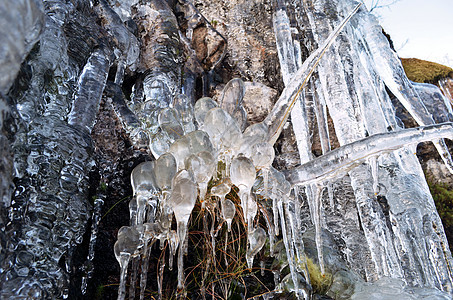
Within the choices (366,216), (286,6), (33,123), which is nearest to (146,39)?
(286,6)

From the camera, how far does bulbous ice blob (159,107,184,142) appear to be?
230cm

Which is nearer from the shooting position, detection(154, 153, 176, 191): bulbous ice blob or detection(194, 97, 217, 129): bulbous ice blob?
detection(154, 153, 176, 191): bulbous ice blob

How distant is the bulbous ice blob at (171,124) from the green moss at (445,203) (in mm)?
3652

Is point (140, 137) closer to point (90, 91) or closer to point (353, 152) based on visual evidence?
point (90, 91)

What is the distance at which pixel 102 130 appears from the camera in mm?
3416

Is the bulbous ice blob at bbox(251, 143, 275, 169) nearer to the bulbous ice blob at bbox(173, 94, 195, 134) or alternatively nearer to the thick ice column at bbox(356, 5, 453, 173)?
the bulbous ice blob at bbox(173, 94, 195, 134)

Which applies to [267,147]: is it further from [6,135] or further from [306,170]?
[6,135]

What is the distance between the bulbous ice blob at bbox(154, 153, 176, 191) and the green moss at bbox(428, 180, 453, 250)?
3876 millimetres

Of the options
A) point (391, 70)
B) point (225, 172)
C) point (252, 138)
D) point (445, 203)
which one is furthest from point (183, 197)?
point (445, 203)

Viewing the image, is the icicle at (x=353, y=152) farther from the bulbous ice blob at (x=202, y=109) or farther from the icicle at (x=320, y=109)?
the icicle at (x=320, y=109)

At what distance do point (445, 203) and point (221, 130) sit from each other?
12.1 feet

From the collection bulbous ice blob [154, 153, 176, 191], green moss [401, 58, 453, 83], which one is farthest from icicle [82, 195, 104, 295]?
green moss [401, 58, 453, 83]

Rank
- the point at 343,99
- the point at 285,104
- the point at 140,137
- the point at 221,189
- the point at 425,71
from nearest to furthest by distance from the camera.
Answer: the point at 221,189 < the point at 285,104 < the point at 140,137 < the point at 343,99 < the point at 425,71

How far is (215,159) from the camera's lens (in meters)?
2.01
